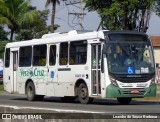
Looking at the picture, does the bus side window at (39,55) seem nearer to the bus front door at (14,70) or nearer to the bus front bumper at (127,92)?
the bus front door at (14,70)

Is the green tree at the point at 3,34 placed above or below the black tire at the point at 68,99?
above

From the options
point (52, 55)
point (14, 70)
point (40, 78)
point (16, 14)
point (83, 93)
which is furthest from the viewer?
point (16, 14)

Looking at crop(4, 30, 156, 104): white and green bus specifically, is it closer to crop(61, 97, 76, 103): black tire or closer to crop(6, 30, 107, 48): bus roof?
crop(6, 30, 107, 48): bus roof

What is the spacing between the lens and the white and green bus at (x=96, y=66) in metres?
23.2

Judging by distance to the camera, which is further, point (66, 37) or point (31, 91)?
point (31, 91)

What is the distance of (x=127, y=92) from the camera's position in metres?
23.3

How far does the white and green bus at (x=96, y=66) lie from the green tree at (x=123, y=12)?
16.7m

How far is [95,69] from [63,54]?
2.42 meters

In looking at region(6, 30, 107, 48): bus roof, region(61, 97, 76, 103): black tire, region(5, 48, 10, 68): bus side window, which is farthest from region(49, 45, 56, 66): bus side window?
region(5, 48, 10, 68): bus side window

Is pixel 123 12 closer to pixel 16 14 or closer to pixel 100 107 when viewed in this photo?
pixel 16 14

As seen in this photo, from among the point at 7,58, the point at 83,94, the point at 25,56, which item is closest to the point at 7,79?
the point at 7,58

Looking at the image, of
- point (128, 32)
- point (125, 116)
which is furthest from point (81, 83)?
point (125, 116)

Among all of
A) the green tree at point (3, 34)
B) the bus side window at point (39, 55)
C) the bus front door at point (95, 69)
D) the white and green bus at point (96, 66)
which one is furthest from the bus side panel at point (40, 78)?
the green tree at point (3, 34)

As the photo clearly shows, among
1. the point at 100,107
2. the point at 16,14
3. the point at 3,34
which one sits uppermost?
the point at 16,14
